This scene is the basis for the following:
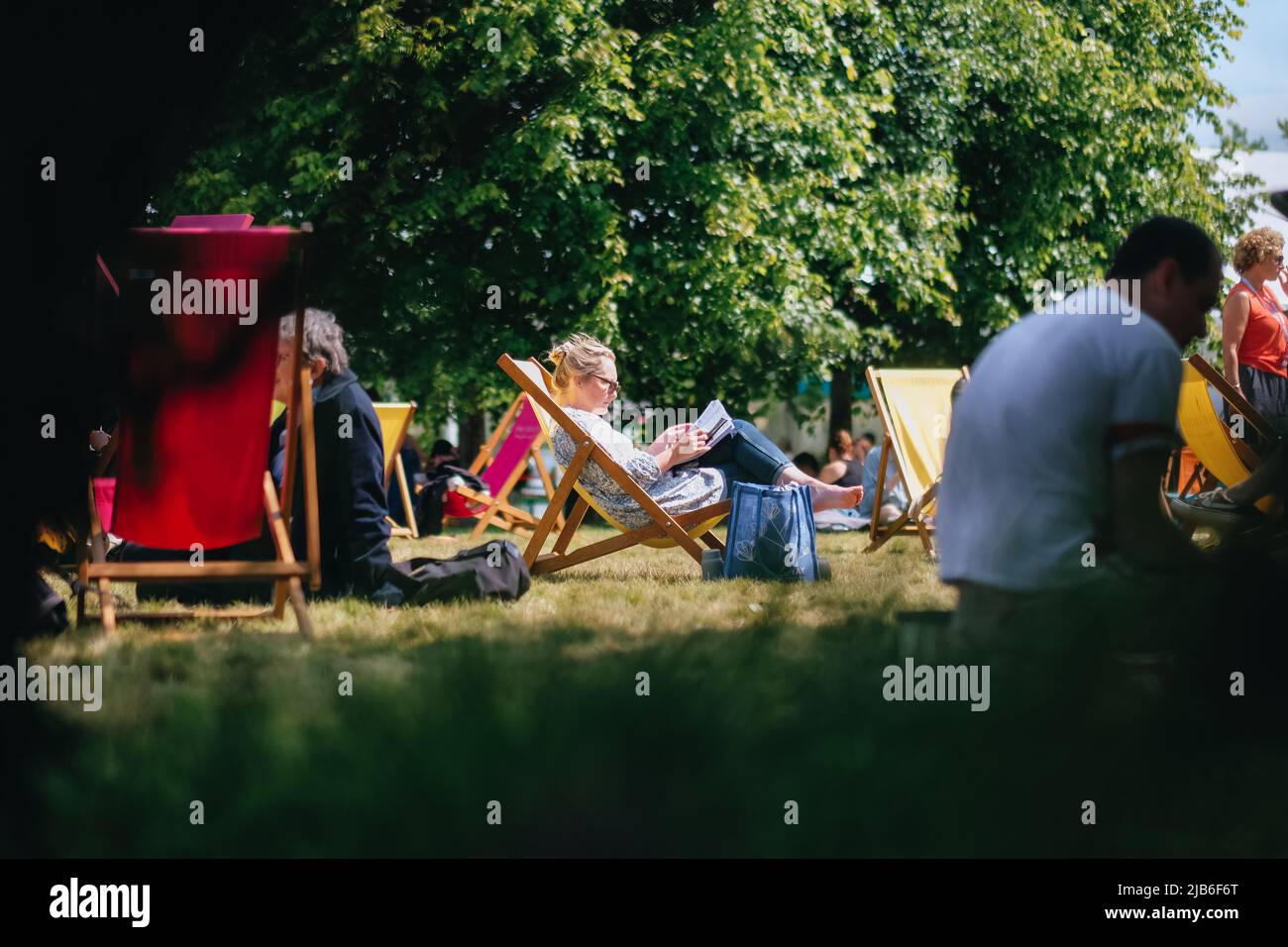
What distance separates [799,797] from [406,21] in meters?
14.0

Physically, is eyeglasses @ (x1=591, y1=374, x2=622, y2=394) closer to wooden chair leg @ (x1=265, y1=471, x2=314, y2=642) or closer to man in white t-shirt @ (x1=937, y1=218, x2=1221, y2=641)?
Result: wooden chair leg @ (x1=265, y1=471, x2=314, y2=642)

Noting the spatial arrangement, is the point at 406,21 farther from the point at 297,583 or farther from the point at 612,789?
the point at 612,789

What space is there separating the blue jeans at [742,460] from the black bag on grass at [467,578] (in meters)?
1.63

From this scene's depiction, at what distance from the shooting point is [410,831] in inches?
92.4

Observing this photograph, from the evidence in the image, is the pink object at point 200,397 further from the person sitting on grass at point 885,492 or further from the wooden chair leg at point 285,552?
the person sitting on grass at point 885,492

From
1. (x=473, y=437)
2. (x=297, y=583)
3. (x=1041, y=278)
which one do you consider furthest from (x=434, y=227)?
(x=297, y=583)

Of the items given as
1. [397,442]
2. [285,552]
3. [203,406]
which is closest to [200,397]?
[203,406]

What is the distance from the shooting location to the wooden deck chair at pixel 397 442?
407 inches

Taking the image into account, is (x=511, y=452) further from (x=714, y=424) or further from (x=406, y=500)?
(x=714, y=424)

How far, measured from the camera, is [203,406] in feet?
15.2

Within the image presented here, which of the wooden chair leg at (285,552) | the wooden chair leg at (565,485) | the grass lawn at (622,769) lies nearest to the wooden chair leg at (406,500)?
the wooden chair leg at (565,485)

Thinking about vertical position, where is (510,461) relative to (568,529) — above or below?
above

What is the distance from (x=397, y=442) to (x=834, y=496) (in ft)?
13.9
